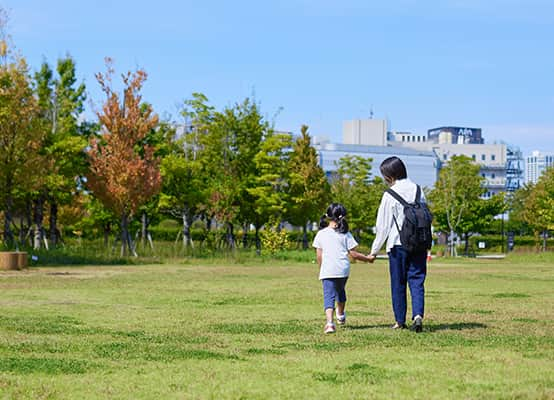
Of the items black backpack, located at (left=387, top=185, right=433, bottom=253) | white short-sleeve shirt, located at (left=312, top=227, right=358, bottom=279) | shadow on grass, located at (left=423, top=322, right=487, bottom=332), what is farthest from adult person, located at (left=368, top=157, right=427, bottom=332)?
white short-sleeve shirt, located at (left=312, top=227, right=358, bottom=279)

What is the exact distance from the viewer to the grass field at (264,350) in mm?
6188

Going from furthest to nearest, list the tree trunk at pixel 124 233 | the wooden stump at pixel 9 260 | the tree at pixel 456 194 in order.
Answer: the tree at pixel 456 194 → the tree trunk at pixel 124 233 → the wooden stump at pixel 9 260

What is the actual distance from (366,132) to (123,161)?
484 feet

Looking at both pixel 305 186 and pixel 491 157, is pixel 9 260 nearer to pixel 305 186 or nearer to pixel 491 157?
pixel 305 186

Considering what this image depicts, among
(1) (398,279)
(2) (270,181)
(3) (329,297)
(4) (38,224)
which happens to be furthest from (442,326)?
(2) (270,181)

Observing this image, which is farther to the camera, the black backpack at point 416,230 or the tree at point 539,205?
the tree at point 539,205

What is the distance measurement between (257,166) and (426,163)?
Answer: 389ft

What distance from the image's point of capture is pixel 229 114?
50688 millimetres

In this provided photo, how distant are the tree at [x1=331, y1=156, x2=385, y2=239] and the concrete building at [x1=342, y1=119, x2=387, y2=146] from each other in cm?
10720

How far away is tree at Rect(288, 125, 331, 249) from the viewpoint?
54500 mm

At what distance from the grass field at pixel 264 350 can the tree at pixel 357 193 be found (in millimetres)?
48826

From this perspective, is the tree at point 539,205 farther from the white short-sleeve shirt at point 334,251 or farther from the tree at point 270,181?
the white short-sleeve shirt at point 334,251

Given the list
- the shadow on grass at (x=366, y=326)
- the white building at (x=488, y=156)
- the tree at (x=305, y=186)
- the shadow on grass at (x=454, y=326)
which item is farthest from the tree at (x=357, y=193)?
the white building at (x=488, y=156)

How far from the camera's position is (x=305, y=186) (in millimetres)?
54781
